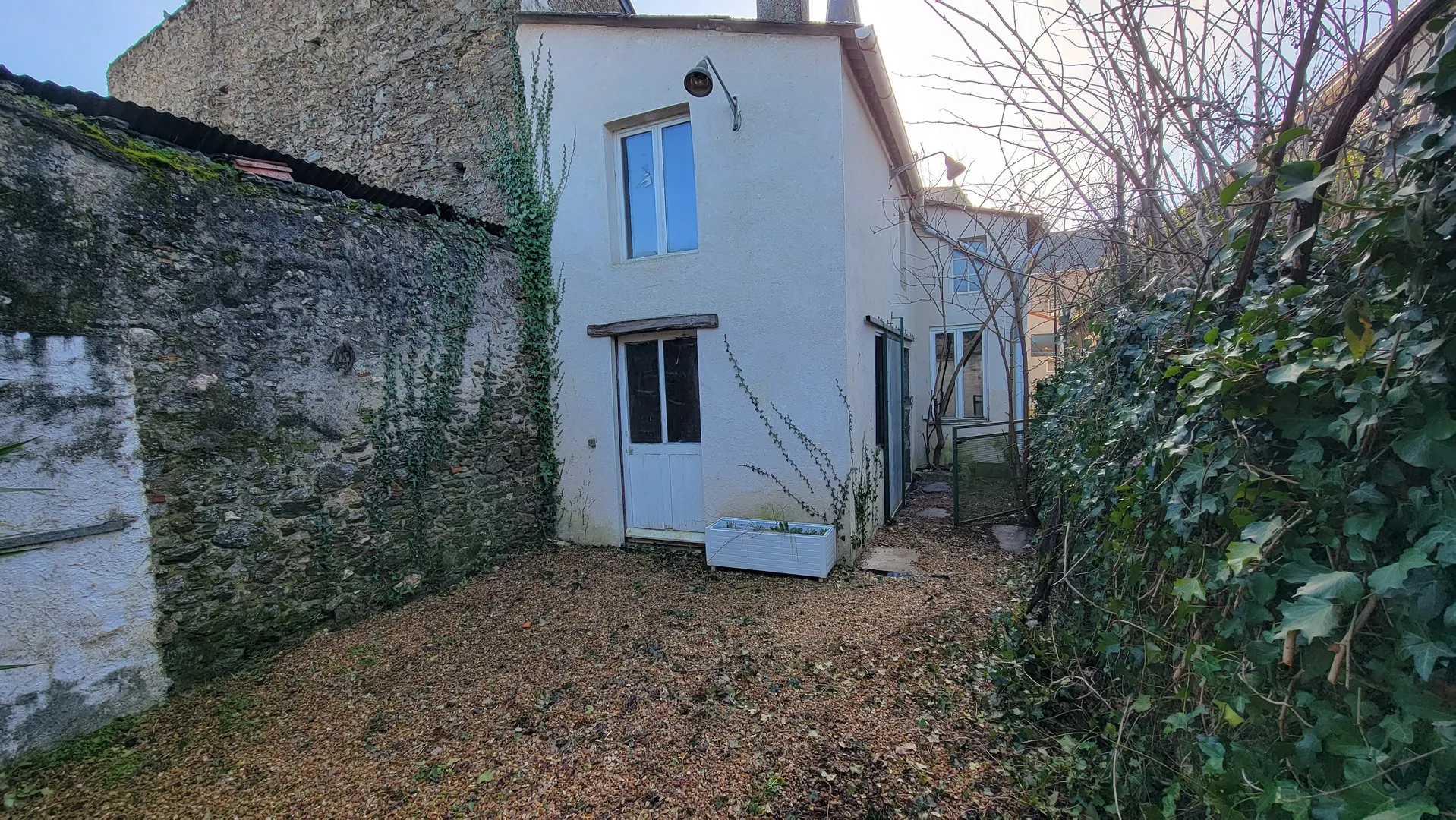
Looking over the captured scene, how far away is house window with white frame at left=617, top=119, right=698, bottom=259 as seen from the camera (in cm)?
540

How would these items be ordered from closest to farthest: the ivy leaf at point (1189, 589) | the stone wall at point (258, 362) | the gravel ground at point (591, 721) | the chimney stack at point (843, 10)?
the ivy leaf at point (1189, 589), the gravel ground at point (591, 721), the stone wall at point (258, 362), the chimney stack at point (843, 10)

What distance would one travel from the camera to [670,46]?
5145mm

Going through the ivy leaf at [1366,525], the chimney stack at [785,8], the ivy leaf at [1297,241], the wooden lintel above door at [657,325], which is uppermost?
the chimney stack at [785,8]

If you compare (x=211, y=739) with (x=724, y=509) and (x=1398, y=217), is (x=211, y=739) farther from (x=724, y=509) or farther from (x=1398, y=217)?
(x=1398, y=217)

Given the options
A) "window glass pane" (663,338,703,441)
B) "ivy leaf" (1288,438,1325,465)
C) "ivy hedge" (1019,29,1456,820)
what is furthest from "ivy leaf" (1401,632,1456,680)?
"window glass pane" (663,338,703,441)

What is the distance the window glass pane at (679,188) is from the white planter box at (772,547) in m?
2.80

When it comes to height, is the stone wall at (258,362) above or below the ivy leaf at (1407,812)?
above

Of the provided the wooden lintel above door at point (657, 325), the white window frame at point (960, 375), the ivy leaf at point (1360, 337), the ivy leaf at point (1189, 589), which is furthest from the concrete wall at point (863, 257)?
the white window frame at point (960, 375)

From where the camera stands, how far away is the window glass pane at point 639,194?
5.56 meters

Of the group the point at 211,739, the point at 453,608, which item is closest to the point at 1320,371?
the point at 211,739

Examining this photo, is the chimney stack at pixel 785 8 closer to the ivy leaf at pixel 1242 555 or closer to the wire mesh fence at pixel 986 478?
the wire mesh fence at pixel 986 478

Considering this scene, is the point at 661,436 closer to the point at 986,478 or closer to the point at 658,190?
the point at 658,190

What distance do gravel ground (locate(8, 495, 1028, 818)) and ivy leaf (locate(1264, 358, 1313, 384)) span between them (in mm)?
1920

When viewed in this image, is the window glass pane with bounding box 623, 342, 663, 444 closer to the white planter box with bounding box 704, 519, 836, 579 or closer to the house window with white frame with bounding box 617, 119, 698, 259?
the house window with white frame with bounding box 617, 119, 698, 259
